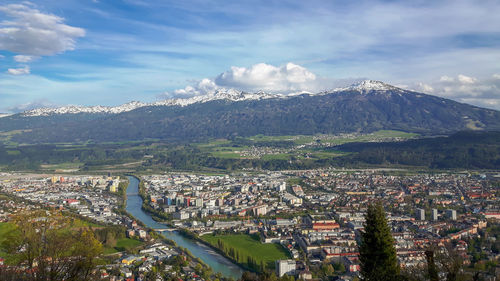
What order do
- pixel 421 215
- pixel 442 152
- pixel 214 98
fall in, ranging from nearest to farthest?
pixel 421 215 → pixel 442 152 → pixel 214 98

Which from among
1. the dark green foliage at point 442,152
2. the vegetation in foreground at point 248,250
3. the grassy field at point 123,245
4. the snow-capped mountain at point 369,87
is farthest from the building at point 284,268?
the snow-capped mountain at point 369,87

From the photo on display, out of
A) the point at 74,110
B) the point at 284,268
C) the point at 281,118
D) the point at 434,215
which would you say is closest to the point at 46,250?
the point at 284,268

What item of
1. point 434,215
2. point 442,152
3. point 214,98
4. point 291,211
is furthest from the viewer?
point 214,98

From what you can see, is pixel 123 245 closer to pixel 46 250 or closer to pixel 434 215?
pixel 46 250

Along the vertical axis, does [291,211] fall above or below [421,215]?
below

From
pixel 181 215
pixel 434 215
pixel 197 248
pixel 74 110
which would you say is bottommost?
pixel 197 248

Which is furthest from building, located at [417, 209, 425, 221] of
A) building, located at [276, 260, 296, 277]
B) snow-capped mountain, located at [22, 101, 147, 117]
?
snow-capped mountain, located at [22, 101, 147, 117]

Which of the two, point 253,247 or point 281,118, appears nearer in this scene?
point 253,247
